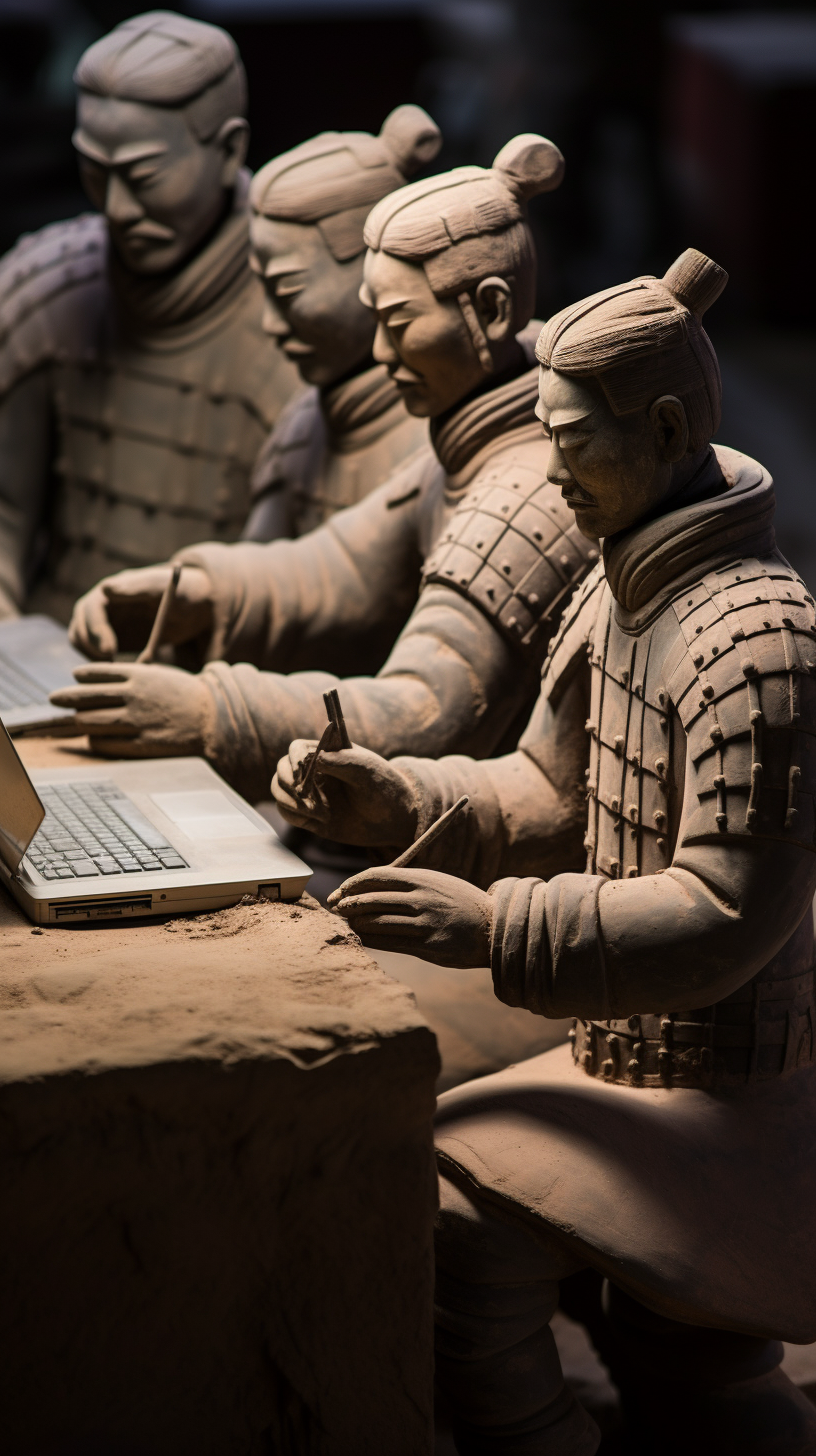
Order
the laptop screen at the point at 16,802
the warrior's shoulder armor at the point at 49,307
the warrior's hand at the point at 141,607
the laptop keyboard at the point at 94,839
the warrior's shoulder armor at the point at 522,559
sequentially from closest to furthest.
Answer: the laptop screen at the point at 16,802 → the laptop keyboard at the point at 94,839 → the warrior's shoulder armor at the point at 522,559 → the warrior's hand at the point at 141,607 → the warrior's shoulder armor at the point at 49,307

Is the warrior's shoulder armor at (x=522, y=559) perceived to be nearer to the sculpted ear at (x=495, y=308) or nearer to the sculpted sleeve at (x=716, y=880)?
the sculpted ear at (x=495, y=308)

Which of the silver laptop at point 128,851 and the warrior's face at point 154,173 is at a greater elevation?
the warrior's face at point 154,173

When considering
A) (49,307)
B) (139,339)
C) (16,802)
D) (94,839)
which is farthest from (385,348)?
(49,307)

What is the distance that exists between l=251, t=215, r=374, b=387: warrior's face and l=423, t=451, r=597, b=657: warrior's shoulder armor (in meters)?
0.79

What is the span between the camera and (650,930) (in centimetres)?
173

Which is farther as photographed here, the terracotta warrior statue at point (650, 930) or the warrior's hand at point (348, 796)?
the warrior's hand at point (348, 796)

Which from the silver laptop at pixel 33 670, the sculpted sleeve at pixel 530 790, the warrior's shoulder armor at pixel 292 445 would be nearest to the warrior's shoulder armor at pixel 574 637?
the sculpted sleeve at pixel 530 790

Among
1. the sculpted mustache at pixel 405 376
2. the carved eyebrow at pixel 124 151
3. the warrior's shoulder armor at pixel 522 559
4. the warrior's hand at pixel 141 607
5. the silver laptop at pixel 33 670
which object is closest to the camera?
the warrior's shoulder armor at pixel 522 559

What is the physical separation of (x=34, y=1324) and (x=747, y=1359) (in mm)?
1034

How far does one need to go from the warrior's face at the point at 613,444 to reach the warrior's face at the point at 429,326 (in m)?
0.69

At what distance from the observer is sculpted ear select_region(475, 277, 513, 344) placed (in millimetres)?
2496

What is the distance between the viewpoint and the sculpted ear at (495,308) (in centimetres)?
250

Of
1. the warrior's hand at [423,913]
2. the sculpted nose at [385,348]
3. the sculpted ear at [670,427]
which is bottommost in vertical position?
the warrior's hand at [423,913]

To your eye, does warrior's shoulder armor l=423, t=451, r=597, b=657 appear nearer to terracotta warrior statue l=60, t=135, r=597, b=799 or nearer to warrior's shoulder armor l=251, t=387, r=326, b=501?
terracotta warrior statue l=60, t=135, r=597, b=799
